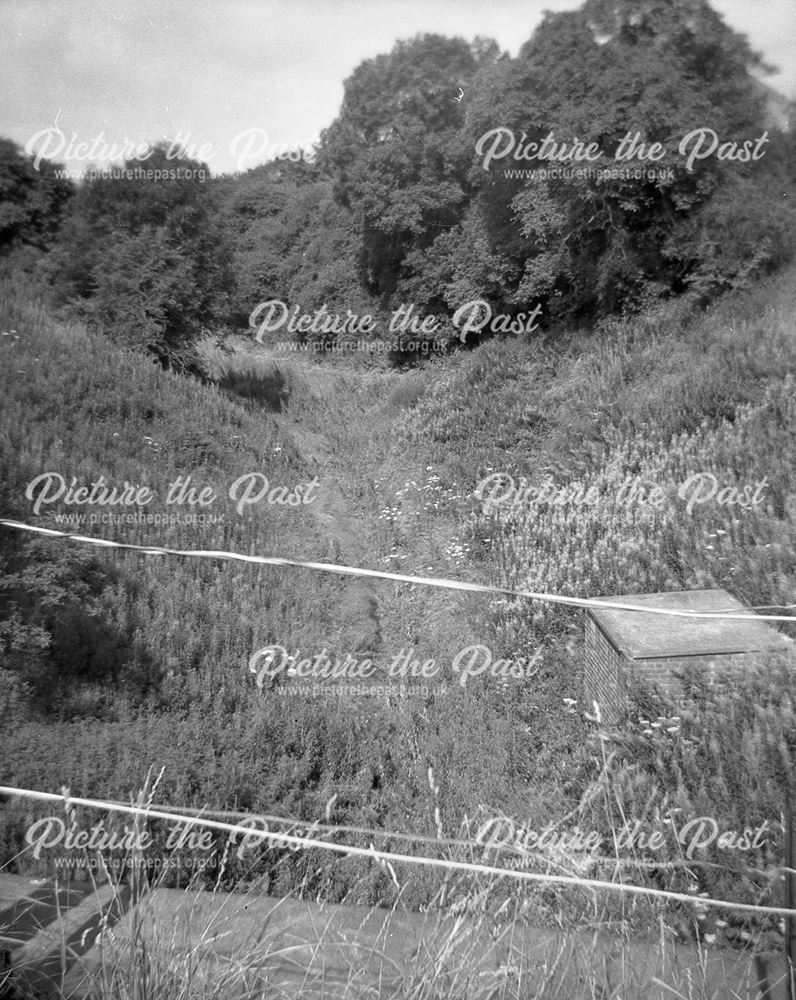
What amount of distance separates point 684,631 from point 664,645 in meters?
0.24

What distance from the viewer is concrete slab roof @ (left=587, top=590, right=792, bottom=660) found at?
4.05m

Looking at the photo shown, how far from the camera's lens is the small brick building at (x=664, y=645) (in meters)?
3.97

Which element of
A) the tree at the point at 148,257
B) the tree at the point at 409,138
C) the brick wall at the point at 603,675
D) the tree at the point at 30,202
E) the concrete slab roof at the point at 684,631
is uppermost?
the tree at the point at 409,138

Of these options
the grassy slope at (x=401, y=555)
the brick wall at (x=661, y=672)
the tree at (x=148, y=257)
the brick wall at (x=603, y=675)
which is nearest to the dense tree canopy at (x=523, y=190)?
the tree at (x=148, y=257)

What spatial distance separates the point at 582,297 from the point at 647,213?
1588mm

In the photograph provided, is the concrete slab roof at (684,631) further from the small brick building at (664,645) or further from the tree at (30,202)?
the tree at (30,202)

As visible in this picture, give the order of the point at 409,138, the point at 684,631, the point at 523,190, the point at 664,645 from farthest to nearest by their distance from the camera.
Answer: the point at 409,138
the point at 523,190
the point at 684,631
the point at 664,645

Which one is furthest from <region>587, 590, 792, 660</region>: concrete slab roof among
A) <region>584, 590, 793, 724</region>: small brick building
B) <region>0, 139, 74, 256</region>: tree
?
<region>0, 139, 74, 256</region>: tree

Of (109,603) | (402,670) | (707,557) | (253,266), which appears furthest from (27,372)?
(253,266)

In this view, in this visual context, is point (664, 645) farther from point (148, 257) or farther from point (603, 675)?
point (148, 257)

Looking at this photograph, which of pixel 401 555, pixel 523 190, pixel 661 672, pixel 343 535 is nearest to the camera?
pixel 661 672

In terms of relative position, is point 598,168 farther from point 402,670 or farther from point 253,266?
point 253,266

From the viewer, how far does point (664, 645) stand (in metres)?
4.12

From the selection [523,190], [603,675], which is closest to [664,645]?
[603,675]
